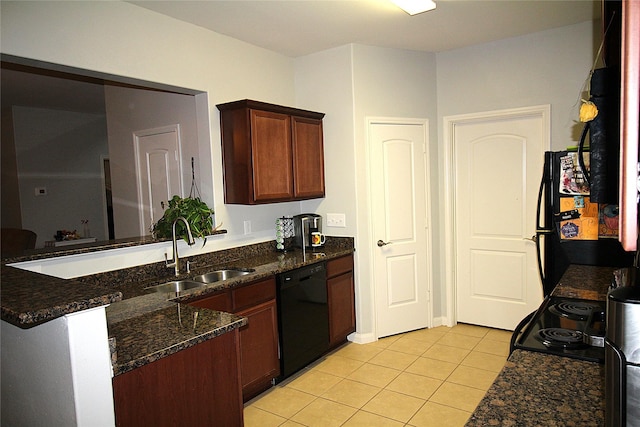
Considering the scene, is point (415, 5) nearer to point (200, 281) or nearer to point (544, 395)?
point (200, 281)

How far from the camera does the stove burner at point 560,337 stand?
1.53 metres

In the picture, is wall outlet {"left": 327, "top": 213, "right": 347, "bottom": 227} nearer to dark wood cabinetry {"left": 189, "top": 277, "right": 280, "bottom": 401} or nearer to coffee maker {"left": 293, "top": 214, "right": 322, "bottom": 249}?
coffee maker {"left": 293, "top": 214, "right": 322, "bottom": 249}

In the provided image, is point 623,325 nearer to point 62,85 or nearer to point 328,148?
point 328,148

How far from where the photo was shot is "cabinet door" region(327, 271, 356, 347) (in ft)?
12.2

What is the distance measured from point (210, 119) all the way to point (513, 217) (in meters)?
2.97

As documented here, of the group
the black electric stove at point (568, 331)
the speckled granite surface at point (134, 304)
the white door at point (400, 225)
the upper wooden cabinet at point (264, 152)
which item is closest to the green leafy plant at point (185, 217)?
the speckled granite surface at point (134, 304)

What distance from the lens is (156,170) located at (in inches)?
169

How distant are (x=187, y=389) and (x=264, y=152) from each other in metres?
2.15

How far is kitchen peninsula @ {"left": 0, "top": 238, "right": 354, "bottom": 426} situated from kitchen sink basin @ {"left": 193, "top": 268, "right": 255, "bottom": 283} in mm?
1050

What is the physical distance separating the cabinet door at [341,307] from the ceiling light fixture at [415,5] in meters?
2.22

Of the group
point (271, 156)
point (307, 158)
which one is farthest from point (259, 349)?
point (307, 158)

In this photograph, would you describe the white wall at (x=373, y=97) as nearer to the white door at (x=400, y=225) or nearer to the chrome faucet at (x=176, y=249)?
the white door at (x=400, y=225)

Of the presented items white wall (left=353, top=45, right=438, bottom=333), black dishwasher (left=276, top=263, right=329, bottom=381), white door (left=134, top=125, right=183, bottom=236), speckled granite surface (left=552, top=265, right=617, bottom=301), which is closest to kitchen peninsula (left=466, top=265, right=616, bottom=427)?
speckled granite surface (left=552, top=265, right=617, bottom=301)

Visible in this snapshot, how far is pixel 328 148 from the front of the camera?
4094 millimetres
